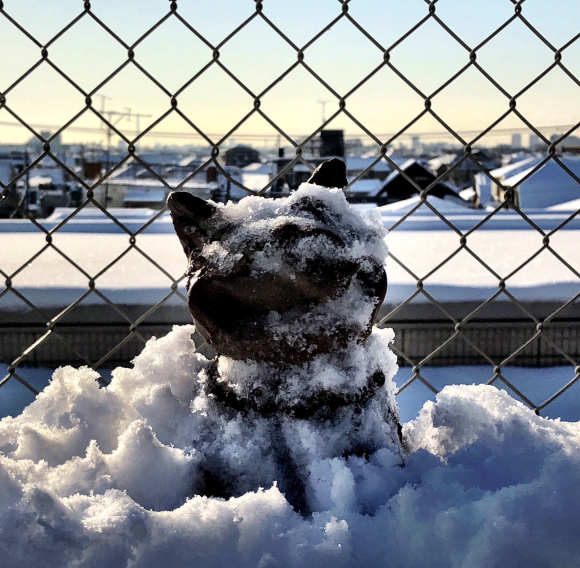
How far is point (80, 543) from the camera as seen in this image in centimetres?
45

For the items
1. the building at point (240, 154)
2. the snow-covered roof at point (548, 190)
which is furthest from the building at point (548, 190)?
the building at point (240, 154)

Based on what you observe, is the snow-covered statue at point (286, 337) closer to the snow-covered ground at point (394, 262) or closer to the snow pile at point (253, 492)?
the snow pile at point (253, 492)

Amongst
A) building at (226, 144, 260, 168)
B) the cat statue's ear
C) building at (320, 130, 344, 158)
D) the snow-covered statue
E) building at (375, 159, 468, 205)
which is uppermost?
building at (375, 159, 468, 205)

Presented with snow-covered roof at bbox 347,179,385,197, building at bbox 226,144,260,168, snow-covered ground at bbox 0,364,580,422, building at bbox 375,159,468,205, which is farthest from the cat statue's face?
snow-covered roof at bbox 347,179,385,197

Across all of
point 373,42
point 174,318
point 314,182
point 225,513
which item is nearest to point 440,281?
point 174,318

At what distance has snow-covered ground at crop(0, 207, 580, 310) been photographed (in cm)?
319

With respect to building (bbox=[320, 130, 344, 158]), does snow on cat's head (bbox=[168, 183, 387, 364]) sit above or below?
below

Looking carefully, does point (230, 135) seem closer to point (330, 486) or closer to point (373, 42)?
point (373, 42)

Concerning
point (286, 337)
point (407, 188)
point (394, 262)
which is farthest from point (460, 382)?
point (407, 188)

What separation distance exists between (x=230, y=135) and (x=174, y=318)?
1.97 meters

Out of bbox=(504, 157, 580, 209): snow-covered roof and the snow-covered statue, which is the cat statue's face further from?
bbox=(504, 157, 580, 209): snow-covered roof

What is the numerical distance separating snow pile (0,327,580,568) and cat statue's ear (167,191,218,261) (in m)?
0.13

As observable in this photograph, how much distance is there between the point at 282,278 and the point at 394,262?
388 cm

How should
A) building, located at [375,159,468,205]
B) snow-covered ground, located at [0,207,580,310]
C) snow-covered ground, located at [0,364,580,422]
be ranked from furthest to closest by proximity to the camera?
building, located at [375,159,468,205], snow-covered ground, located at [0,207,580,310], snow-covered ground, located at [0,364,580,422]
